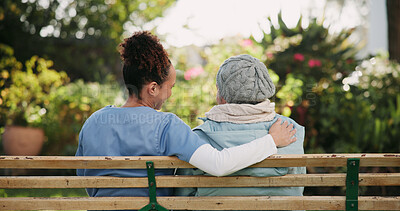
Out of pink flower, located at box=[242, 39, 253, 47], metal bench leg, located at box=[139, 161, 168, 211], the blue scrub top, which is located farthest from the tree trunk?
metal bench leg, located at box=[139, 161, 168, 211]

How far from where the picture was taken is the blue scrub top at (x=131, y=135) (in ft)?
6.50

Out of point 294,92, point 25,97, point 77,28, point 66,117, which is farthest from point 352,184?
point 77,28

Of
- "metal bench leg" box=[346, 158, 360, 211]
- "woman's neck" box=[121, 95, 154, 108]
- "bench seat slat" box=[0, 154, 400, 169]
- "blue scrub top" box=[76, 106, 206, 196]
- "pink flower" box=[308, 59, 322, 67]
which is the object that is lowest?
"metal bench leg" box=[346, 158, 360, 211]

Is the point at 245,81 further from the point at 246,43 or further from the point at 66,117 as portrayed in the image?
the point at 66,117

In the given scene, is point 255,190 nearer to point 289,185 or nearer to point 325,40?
point 289,185

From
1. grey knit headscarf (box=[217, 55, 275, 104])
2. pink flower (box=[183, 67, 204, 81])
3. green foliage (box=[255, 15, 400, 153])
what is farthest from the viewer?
pink flower (box=[183, 67, 204, 81])

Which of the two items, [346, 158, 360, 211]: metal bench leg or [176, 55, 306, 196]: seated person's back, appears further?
[176, 55, 306, 196]: seated person's back

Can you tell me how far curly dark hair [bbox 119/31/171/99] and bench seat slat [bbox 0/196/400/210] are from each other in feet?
1.77

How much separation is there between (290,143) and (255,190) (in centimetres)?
30

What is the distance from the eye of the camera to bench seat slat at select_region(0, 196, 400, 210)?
6.26ft

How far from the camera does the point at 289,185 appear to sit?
1.91 metres

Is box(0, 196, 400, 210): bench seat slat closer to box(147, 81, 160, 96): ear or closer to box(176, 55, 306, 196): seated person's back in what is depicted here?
box(176, 55, 306, 196): seated person's back

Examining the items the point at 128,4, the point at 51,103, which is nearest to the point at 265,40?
the point at 51,103

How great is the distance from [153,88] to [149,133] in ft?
0.90
